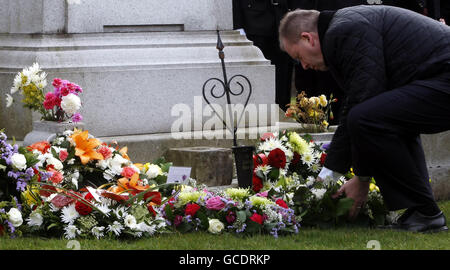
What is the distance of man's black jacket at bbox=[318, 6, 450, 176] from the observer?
5.00 meters

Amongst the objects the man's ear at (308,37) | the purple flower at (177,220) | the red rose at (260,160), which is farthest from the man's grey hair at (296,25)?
the purple flower at (177,220)

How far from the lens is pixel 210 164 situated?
663cm

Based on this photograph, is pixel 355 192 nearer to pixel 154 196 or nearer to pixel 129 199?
pixel 154 196

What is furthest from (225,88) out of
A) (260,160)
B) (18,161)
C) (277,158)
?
(18,161)

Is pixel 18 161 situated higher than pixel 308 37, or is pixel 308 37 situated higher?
pixel 308 37

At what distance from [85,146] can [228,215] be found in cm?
108

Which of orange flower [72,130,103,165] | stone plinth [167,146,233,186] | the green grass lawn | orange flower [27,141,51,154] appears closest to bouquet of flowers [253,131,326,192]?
stone plinth [167,146,233,186]

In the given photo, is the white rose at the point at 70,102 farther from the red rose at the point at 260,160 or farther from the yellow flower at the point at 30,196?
the red rose at the point at 260,160

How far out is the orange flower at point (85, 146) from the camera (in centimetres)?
550

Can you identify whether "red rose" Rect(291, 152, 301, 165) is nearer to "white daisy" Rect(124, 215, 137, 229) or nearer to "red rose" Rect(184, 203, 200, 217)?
"red rose" Rect(184, 203, 200, 217)

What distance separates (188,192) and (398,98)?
1.35m

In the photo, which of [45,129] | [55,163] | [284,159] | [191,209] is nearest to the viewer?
[191,209]

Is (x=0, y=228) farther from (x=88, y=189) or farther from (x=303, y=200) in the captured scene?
(x=303, y=200)

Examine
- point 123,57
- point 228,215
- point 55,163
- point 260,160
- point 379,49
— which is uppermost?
point 379,49
